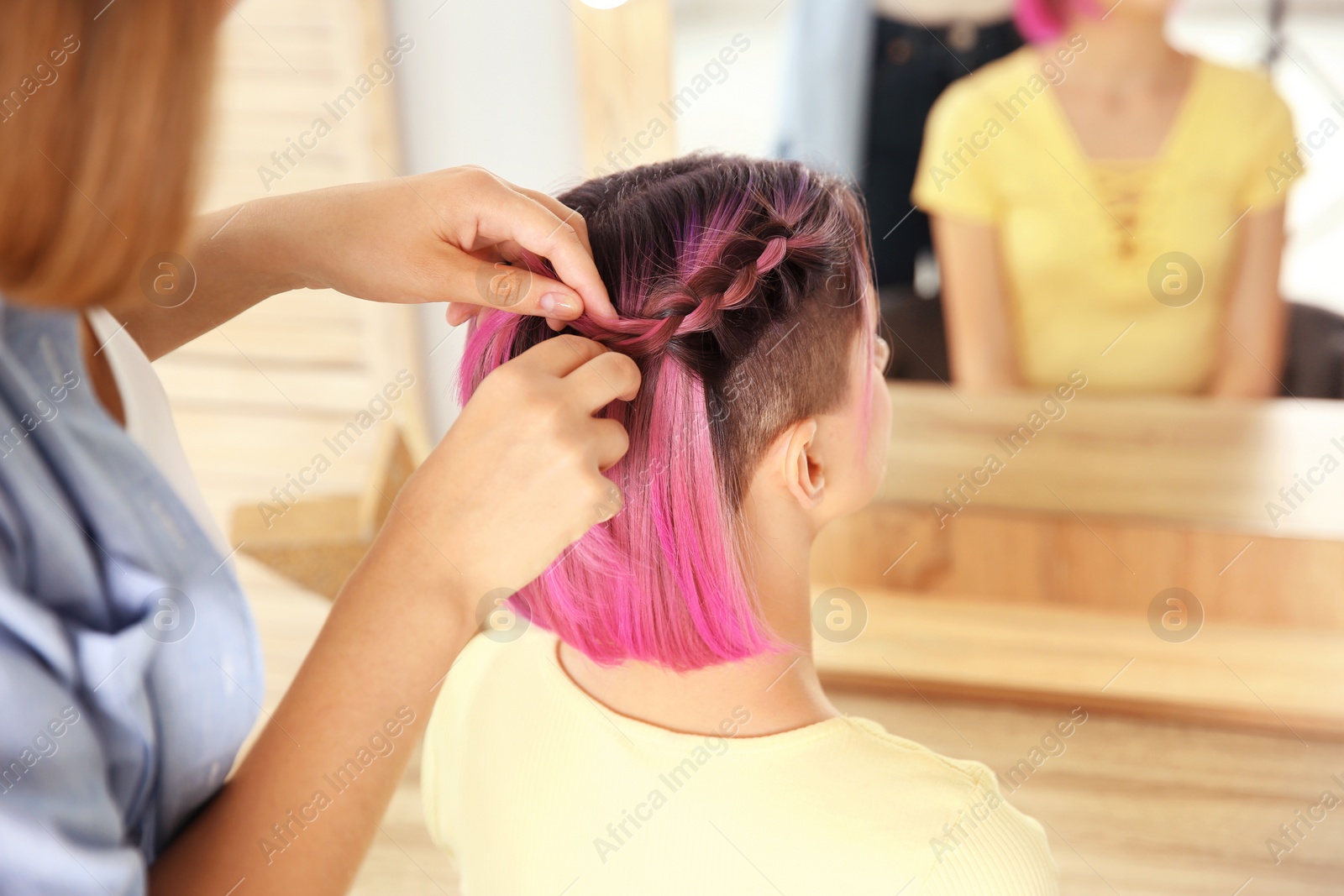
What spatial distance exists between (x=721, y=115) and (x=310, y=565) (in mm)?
1233

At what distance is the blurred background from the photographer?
1.70 metres

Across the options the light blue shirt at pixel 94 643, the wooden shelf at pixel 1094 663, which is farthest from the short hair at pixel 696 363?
the wooden shelf at pixel 1094 663

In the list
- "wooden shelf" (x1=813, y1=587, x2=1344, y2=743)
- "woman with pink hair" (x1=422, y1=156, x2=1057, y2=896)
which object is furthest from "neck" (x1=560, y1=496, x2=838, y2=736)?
"wooden shelf" (x1=813, y1=587, x2=1344, y2=743)

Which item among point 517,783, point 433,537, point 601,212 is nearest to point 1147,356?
point 601,212

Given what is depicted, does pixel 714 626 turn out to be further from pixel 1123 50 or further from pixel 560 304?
pixel 1123 50

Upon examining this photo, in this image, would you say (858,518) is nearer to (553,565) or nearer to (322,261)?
(553,565)

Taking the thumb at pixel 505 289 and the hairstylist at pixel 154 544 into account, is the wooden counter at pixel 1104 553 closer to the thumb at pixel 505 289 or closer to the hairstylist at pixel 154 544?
the thumb at pixel 505 289

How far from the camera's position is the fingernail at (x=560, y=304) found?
733 millimetres

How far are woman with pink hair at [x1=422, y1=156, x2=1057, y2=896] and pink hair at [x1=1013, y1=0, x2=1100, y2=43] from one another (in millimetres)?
989

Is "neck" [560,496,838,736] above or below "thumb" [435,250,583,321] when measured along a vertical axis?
below

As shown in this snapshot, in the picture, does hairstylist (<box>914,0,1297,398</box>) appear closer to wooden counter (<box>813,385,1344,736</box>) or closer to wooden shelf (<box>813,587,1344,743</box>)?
wooden counter (<box>813,385,1344,736</box>)

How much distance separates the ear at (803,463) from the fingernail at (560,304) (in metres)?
0.21

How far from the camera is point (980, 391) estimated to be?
76.0 inches

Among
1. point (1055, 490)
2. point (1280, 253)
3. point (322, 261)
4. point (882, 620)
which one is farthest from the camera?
point (882, 620)
